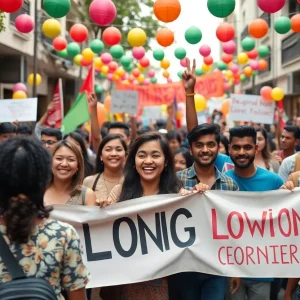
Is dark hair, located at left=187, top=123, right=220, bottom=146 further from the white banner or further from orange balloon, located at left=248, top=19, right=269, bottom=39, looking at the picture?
orange balloon, located at left=248, top=19, right=269, bottom=39

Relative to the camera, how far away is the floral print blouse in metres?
2.52

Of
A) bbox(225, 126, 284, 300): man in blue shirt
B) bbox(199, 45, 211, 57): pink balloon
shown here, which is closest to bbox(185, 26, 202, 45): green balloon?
bbox(199, 45, 211, 57): pink balloon

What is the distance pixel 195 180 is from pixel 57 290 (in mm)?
2370

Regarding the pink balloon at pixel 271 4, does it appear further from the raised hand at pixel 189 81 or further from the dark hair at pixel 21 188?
the dark hair at pixel 21 188

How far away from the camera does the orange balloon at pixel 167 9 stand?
7656mm

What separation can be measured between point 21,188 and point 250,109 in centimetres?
959

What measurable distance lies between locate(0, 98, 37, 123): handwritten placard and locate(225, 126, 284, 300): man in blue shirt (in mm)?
4934

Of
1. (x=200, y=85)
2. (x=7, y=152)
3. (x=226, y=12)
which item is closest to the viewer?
(x=7, y=152)

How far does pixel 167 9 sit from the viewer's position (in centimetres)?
768

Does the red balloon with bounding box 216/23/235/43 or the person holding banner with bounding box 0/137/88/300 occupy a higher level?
the red balloon with bounding box 216/23/235/43

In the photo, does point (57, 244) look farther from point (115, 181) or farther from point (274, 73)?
point (274, 73)

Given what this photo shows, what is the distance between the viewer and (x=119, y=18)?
98.0ft

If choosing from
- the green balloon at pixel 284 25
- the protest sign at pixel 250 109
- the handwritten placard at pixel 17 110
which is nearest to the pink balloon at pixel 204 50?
the protest sign at pixel 250 109

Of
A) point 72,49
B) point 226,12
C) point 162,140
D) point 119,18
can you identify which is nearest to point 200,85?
point 72,49
